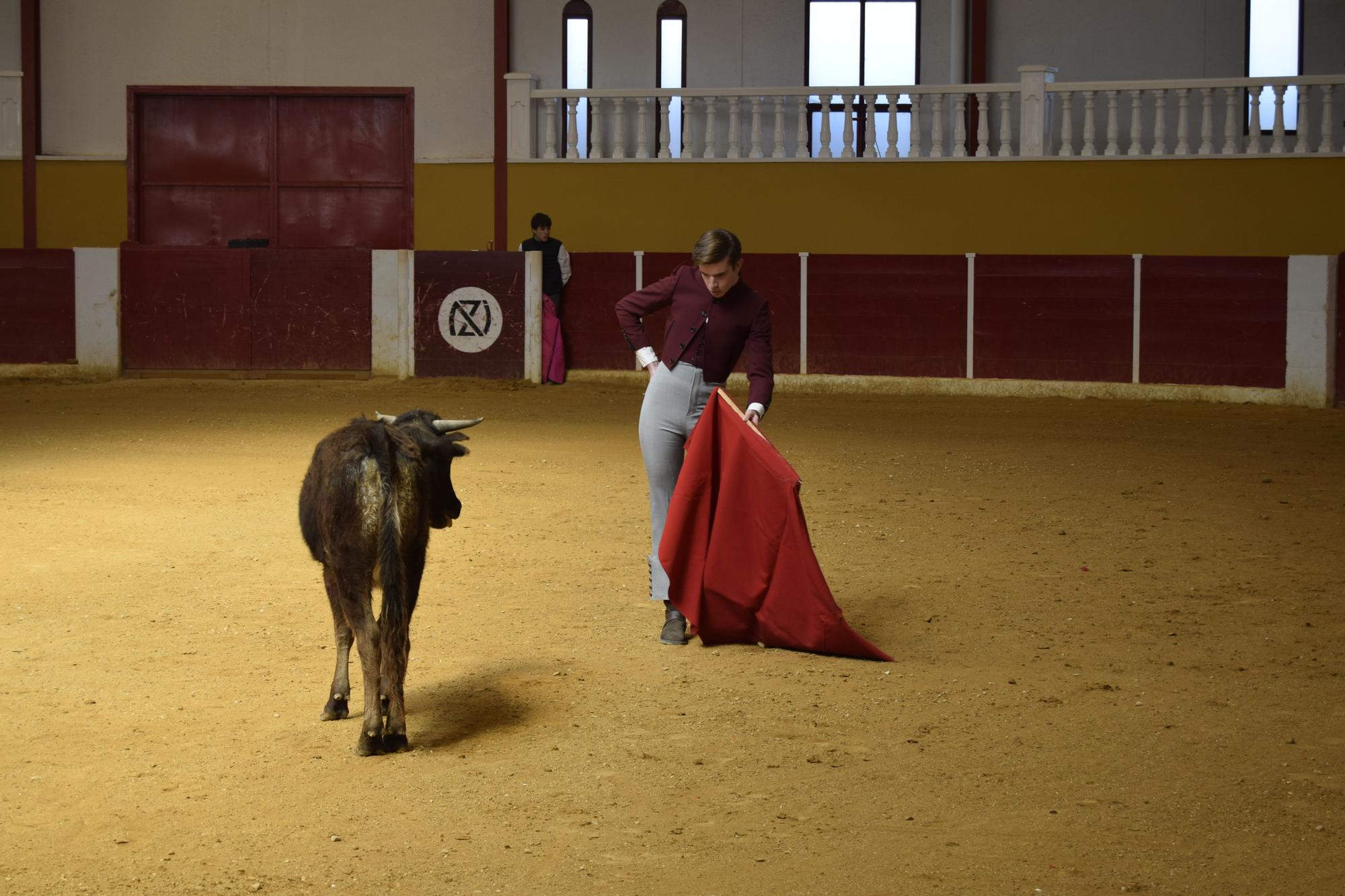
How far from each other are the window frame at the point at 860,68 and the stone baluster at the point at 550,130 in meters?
2.93

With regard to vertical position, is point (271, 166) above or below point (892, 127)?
below

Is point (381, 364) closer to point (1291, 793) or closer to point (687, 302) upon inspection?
point (687, 302)

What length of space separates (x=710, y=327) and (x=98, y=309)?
470 inches

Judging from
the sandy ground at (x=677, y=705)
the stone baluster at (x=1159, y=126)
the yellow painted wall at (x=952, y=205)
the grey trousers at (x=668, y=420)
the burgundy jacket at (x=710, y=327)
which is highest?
the stone baluster at (x=1159, y=126)

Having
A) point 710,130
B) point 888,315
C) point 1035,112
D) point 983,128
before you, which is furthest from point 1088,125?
point 710,130

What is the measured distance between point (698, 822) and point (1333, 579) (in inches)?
158

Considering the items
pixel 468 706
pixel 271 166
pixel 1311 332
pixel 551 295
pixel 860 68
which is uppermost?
pixel 860 68

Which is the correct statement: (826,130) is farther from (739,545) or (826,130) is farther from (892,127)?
(739,545)

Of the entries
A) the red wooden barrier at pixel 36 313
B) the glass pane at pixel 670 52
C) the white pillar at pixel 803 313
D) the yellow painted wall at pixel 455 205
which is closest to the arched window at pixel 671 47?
the glass pane at pixel 670 52

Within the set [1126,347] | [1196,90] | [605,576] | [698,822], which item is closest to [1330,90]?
[1196,90]

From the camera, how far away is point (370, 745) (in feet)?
13.6

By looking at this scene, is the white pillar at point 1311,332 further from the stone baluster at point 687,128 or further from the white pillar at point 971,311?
the stone baluster at point 687,128

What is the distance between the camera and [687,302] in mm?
5449

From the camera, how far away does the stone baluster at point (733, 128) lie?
1677cm
